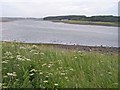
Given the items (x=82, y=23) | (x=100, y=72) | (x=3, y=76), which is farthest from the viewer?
(x=82, y=23)

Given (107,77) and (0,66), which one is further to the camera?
(107,77)

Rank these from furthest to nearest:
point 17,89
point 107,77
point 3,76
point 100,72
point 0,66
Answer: point 100,72, point 107,77, point 0,66, point 3,76, point 17,89

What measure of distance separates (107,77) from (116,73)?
333 millimetres

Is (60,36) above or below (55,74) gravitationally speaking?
below

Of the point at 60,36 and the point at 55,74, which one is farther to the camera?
the point at 60,36

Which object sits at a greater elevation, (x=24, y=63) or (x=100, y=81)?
(x=24, y=63)

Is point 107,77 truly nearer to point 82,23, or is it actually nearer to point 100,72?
point 100,72

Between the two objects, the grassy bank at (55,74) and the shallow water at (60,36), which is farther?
the shallow water at (60,36)

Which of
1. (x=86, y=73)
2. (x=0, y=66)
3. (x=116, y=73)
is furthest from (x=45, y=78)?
(x=116, y=73)

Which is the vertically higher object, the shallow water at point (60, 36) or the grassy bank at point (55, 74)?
the grassy bank at point (55, 74)

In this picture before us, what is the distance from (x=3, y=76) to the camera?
4.38 m

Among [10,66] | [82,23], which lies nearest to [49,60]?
[10,66]

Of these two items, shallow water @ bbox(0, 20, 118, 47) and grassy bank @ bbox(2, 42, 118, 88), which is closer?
grassy bank @ bbox(2, 42, 118, 88)

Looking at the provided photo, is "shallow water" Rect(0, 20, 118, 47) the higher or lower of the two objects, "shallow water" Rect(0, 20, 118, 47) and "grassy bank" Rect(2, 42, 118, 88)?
the lower
